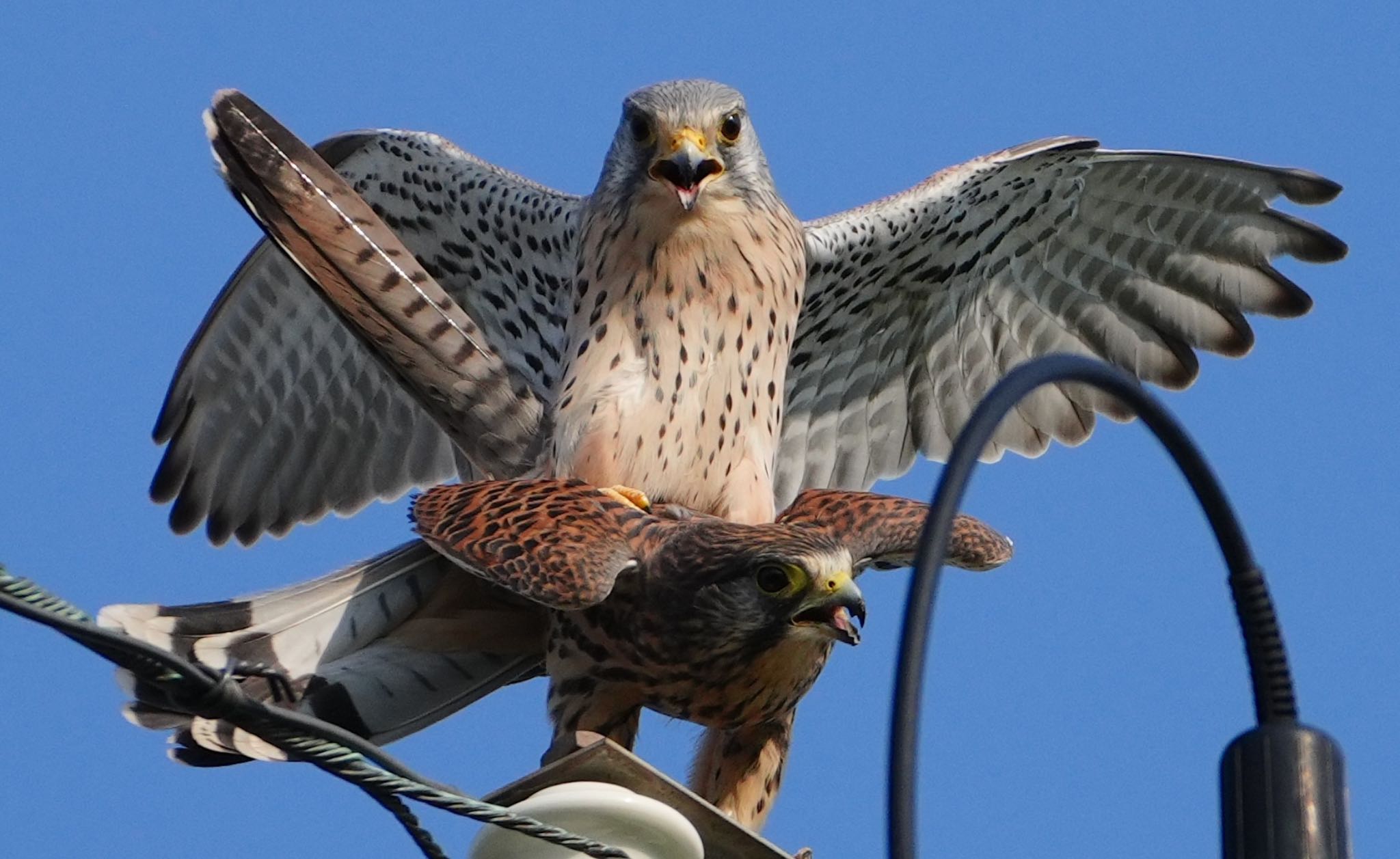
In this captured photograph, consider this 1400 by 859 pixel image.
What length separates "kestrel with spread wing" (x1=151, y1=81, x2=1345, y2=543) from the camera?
6.61 metres

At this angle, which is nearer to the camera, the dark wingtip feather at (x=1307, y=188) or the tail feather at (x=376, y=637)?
the tail feather at (x=376, y=637)

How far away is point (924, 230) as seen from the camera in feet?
24.7

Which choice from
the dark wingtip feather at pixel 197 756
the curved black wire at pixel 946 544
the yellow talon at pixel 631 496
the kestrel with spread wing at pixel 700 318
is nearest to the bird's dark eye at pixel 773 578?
the yellow talon at pixel 631 496

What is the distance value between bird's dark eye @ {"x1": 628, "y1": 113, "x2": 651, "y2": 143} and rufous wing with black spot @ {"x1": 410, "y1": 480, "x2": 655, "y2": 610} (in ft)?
3.33

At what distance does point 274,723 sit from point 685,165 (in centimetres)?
325

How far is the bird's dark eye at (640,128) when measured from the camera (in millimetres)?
6621

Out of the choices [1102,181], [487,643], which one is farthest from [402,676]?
[1102,181]

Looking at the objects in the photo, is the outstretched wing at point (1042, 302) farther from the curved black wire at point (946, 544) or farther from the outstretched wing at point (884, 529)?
the curved black wire at point (946, 544)

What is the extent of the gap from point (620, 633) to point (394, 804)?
6.99ft

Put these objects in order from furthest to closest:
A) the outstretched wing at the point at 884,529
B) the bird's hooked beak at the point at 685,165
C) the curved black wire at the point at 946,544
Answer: the bird's hooked beak at the point at 685,165 < the outstretched wing at the point at 884,529 < the curved black wire at the point at 946,544

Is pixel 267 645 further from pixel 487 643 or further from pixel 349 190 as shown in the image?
pixel 349 190

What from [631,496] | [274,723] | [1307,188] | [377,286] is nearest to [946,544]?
[274,723]

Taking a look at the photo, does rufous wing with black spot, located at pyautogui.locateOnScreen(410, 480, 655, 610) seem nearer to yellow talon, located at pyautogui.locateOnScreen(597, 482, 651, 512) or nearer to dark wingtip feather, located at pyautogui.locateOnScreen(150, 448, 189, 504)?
yellow talon, located at pyautogui.locateOnScreen(597, 482, 651, 512)

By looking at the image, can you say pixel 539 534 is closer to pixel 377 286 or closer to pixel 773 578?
pixel 773 578
